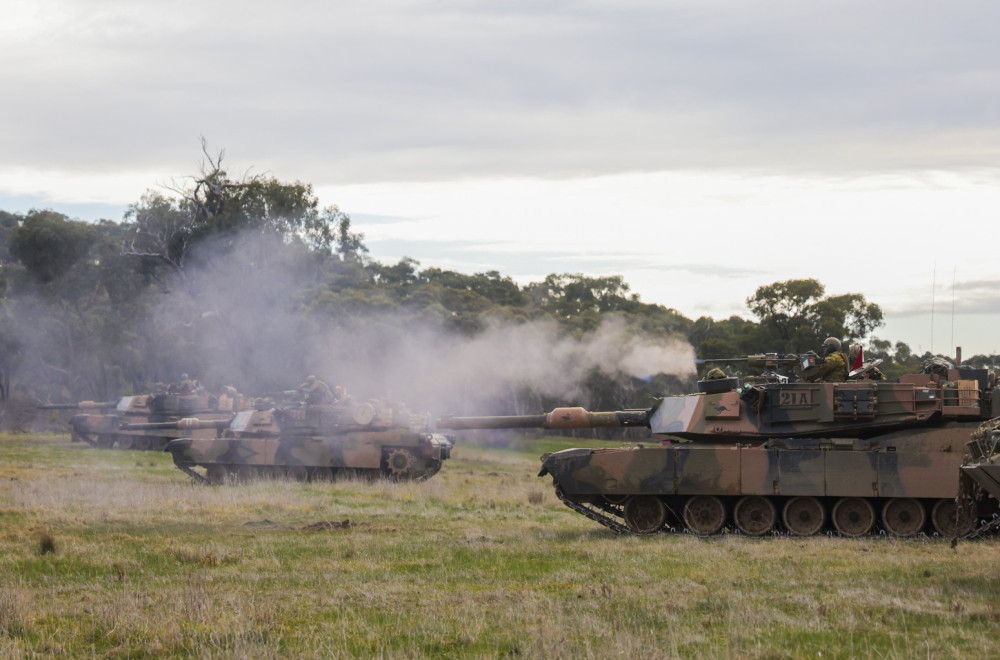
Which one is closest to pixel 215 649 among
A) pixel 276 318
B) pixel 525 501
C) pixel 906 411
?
pixel 906 411

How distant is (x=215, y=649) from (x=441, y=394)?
45.7m

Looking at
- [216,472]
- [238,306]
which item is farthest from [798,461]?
[238,306]

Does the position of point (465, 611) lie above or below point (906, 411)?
below

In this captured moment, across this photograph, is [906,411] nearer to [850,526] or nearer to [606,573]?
[850,526]

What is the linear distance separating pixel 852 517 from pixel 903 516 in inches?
31.7

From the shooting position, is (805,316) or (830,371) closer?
(830,371)

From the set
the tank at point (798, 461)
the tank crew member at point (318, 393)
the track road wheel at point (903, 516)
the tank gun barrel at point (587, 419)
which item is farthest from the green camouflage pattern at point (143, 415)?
the track road wheel at point (903, 516)

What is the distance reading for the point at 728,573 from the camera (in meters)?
14.2

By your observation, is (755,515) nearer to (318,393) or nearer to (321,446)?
(321,446)

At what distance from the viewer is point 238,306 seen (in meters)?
64.6

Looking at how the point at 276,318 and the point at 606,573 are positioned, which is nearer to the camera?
the point at 606,573

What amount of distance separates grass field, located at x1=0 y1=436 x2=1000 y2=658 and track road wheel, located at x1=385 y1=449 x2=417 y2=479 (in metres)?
7.38

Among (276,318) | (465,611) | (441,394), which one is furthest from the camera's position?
(276,318)

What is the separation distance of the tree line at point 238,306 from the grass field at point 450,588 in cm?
3215
